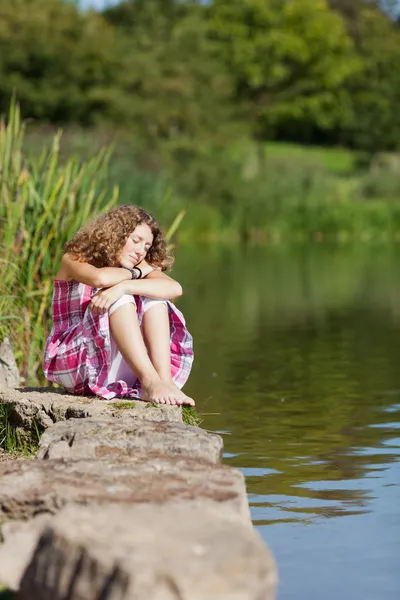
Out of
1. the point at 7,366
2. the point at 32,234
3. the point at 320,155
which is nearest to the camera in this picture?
the point at 7,366

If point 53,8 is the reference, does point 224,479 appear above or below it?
below

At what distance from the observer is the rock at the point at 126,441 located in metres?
4.12

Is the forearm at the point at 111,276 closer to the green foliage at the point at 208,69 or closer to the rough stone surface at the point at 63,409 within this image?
the rough stone surface at the point at 63,409

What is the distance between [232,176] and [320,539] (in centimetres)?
2800

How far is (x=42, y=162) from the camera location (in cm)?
769

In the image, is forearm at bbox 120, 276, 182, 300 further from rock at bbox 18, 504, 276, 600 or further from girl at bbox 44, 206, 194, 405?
rock at bbox 18, 504, 276, 600

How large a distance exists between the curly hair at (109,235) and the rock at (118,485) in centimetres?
155

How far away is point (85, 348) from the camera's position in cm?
516

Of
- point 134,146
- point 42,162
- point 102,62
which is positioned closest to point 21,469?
point 42,162

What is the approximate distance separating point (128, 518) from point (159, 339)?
1965 millimetres

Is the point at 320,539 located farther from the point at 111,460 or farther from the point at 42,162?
the point at 42,162

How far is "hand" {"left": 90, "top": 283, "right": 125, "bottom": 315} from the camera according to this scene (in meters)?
4.96

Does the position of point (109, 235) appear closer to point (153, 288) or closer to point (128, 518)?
point (153, 288)

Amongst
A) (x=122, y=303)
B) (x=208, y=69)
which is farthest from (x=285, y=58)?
(x=122, y=303)
